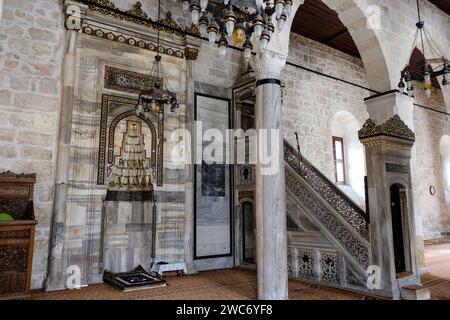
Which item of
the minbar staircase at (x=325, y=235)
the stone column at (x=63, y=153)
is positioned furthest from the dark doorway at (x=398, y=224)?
the stone column at (x=63, y=153)

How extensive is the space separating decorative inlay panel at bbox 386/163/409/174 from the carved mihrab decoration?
40cm

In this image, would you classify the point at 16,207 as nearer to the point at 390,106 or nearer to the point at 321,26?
the point at 390,106

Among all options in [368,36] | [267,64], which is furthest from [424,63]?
[267,64]

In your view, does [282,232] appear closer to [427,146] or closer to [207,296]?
[207,296]

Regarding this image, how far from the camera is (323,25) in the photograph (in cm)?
799

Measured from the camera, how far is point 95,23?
5.44 metres

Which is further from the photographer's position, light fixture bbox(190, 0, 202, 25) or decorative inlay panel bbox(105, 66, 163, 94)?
decorative inlay panel bbox(105, 66, 163, 94)

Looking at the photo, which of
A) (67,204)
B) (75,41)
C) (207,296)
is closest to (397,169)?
(207,296)

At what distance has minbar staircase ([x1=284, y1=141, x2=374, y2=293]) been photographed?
4.46 meters

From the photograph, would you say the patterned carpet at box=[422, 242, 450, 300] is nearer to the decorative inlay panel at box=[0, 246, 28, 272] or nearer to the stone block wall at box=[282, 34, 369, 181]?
the stone block wall at box=[282, 34, 369, 181]

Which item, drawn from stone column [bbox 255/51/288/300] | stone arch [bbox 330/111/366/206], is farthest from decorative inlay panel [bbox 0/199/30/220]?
stone arch [bbox 330/111/366/206]

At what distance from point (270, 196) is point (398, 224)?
2165mm

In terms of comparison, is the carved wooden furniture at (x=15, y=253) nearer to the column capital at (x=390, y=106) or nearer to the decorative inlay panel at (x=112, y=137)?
the decorative inlay panel at (x=112, y=137)

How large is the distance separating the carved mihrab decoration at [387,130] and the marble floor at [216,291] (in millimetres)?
2133
